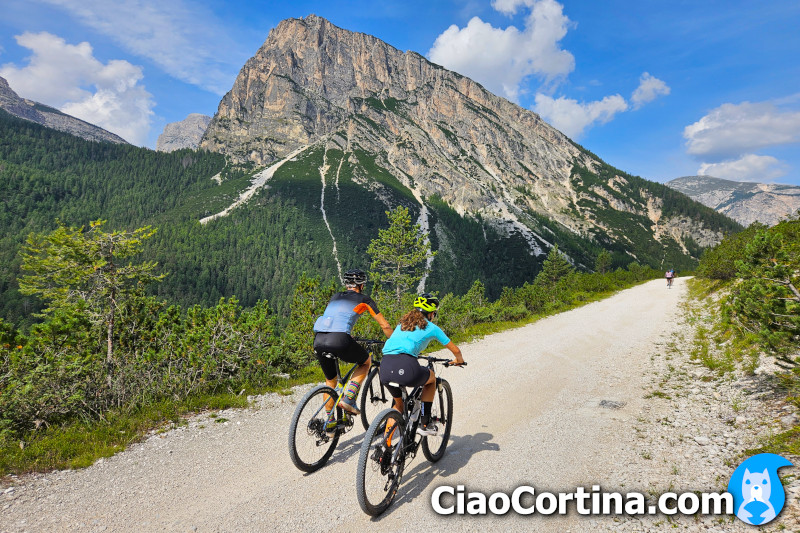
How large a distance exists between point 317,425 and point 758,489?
18.8ft

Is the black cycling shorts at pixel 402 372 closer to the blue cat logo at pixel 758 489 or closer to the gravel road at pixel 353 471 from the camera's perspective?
the gravel road at pixel 353 471

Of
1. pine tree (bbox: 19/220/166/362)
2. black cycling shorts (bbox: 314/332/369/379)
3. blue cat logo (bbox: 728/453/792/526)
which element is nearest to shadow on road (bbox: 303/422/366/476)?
black cycling shorts (bbox: 314/332/369/379)

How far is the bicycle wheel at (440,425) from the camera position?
5645mm

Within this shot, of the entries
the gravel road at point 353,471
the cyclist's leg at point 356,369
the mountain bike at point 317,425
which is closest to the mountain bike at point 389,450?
the gravel road at point 353,471

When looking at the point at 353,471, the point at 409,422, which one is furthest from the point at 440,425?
the point at 353,471

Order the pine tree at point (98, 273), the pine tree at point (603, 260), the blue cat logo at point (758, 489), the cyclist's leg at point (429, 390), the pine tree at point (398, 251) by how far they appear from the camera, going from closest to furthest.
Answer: the blue cat logo at point (758, 489), the cyclist's leg at point (429, 390), the pine tree at point (98, 273), the pine tree at point (398, 251), the pine tree at point (603, 260)

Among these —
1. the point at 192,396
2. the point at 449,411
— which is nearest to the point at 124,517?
the point at 192,396

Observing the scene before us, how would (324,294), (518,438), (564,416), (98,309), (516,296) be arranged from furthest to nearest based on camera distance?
1. (516,296)
2. (324,294)
3. (98,309)
4. (564,416)
5. (518,438)

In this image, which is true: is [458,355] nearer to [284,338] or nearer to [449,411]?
[449,411]

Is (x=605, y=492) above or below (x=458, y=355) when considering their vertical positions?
below

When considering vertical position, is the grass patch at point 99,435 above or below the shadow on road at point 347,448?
above

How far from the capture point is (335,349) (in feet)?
18.1

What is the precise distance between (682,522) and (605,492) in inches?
34.7

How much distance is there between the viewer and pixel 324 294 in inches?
527
